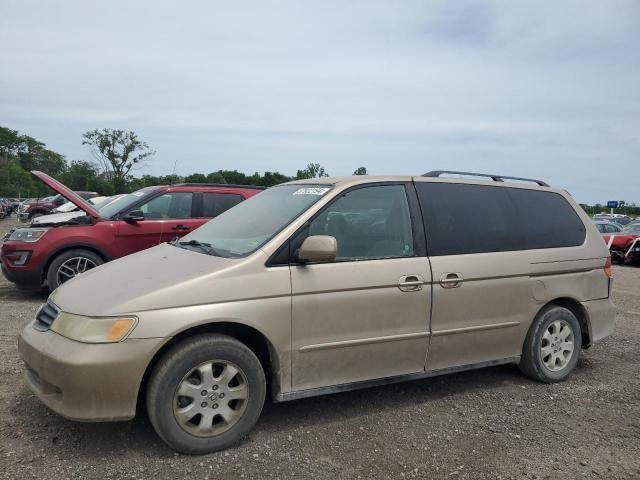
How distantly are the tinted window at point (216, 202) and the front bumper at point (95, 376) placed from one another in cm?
521

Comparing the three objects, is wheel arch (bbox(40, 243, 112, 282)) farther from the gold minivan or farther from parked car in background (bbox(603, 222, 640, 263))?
parked car in background (bbox(603, 222, 640, 263))

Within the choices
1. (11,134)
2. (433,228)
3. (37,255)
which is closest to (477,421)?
(433,228)

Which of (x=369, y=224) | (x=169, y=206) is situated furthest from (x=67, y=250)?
(x=369, y=224)

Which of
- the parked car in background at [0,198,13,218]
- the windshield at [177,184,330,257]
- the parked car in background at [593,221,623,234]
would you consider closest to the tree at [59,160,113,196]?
the parked car in background at [0,198,13,218]

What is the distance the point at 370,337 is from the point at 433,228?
101cm

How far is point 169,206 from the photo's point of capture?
7980 millimetres

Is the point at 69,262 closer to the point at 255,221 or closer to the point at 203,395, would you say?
→ the point at 255,221

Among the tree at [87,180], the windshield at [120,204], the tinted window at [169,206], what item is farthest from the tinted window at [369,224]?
the tree at [87,180]

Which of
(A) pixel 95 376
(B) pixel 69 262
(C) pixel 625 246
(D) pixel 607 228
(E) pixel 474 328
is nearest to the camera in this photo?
(A) pixel 95 376

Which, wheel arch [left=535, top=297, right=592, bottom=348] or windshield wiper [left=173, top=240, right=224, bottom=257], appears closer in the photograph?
windshield wiper [left=173, top=240, right=224, bottom=257]

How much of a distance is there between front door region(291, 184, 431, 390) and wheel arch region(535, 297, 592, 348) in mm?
1611

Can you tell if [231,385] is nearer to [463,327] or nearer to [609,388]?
[463,327]

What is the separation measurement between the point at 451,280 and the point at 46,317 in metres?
2.82

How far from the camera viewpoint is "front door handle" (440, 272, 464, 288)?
393 centimetres
